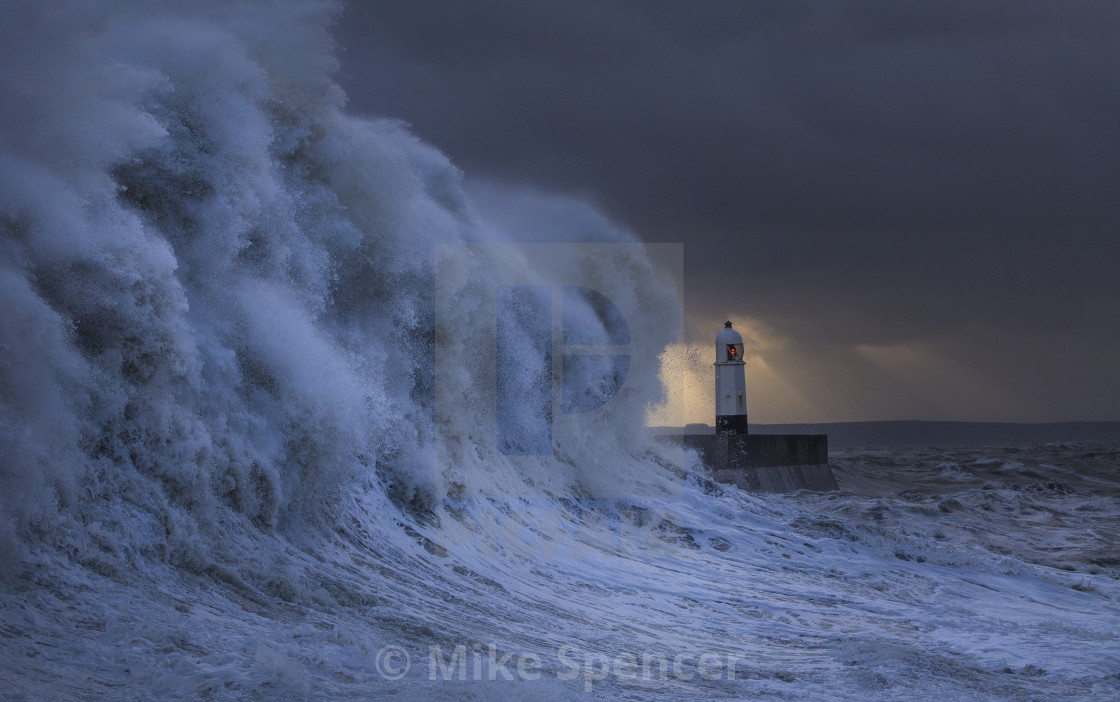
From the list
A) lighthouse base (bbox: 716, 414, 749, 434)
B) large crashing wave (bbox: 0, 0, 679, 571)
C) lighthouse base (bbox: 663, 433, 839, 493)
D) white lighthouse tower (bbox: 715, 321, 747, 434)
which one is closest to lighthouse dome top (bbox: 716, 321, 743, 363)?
white lighthouse tower (bbox: 715, 321, 747, 434)

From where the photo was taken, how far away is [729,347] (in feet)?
41.8

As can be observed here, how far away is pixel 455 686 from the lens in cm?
273

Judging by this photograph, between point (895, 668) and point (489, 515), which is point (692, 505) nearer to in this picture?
point (489, 515)

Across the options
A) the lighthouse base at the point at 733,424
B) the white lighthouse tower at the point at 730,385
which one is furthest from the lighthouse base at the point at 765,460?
the white lighthouse tower at the point at 730,385

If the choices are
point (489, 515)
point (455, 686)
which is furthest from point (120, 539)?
point (489, 515)

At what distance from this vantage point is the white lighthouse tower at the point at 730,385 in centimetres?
1245

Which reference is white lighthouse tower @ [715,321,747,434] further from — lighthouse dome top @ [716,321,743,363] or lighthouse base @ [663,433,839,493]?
lighthouse base @ [663,433,839,493]

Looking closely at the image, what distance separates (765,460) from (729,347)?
70.9 inches

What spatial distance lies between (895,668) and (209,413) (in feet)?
10.5

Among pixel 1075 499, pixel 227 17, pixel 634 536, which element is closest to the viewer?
pixel 227 17

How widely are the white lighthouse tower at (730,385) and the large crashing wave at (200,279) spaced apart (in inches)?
272

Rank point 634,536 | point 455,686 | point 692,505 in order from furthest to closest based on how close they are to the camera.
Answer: point 692,505, point 634,536, point 455,686

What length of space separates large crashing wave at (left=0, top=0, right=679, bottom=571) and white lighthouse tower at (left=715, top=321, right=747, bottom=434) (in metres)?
6.90

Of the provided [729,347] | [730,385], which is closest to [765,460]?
[730,385]
